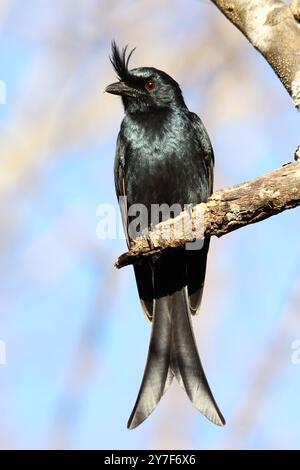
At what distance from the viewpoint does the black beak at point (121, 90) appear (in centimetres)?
463

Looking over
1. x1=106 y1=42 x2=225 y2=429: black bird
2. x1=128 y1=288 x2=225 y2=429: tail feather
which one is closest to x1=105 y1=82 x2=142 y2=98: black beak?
x1=106 y1=42 x2=225 y2=429: black bird

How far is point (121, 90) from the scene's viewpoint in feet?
15.3

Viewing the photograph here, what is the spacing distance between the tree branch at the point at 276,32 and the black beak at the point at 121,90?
6.10 feet

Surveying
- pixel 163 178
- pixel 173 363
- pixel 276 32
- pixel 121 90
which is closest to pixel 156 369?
pixel 173 363

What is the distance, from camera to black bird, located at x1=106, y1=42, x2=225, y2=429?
438cm

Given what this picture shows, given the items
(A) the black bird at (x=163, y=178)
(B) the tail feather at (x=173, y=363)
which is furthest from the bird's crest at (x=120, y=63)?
(B) the tail feather at (x=173, y=363)

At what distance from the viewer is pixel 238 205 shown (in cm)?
293

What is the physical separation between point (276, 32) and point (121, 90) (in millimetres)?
2025

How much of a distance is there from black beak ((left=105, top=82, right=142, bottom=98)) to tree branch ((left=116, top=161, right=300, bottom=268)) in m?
1.77

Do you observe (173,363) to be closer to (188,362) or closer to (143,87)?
(188,362)

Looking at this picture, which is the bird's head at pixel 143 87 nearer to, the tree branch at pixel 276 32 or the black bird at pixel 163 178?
the black bird at pixel 163 178

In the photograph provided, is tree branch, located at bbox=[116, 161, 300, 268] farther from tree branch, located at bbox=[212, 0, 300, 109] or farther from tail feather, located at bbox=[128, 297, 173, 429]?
tail feather, located at bbox=[128, 297, 173, 429]
